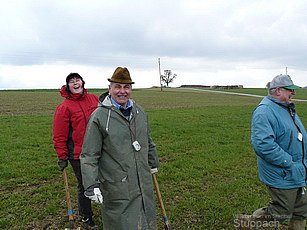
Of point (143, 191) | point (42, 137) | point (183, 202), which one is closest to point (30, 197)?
point (183, 202)

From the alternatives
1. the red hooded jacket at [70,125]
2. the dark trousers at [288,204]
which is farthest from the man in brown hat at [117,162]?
the dark trousers at [288,204]

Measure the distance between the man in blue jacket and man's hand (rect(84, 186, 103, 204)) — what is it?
2.11 meters

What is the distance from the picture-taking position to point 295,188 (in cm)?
413

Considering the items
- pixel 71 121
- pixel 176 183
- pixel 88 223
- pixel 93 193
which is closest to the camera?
pixel 93 193

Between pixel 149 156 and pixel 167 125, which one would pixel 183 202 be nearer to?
pixel 149 156

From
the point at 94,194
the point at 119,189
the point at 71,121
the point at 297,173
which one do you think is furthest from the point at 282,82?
the point at 71,121

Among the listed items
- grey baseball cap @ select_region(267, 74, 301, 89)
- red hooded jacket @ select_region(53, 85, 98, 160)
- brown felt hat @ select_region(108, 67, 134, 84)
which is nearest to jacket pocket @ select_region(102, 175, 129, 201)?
brown felt hat @ select_region(108, 67, 134, 84)

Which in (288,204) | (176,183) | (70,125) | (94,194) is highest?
(70,125)

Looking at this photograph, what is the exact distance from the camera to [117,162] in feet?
12.1

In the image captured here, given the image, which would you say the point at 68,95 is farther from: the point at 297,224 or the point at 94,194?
the point at 297,224

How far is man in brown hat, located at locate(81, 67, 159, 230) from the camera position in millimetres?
3631

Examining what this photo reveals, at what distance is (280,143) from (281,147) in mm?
56

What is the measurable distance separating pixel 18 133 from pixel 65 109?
370 inches

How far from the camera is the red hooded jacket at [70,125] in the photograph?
15.9 feet
